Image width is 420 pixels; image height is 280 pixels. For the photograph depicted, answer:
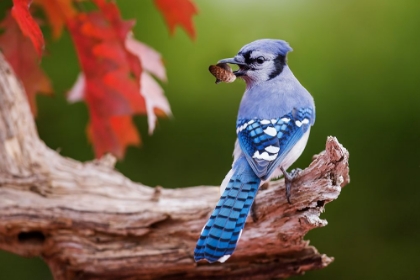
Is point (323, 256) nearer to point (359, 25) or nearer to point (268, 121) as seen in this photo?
point (268, 121)

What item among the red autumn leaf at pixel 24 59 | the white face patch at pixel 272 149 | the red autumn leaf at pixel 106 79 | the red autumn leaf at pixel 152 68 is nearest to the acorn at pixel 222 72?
the white face patch at pixel 272 149

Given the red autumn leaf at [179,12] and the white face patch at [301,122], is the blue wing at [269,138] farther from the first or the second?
the red autumn leaf at [179,12]

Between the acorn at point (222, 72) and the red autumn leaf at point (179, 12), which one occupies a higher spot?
the red autumn leaf at point (179, 12)

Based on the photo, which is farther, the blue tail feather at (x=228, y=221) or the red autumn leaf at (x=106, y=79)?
the red autumn leaf at (x=106, y=79)

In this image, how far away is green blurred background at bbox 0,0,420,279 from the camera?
5.64 feet

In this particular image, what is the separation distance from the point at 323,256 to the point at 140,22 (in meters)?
1.03

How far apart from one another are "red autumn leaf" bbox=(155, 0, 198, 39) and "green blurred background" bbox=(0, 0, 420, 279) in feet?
1.18

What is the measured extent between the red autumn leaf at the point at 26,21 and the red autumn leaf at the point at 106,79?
0.33 m

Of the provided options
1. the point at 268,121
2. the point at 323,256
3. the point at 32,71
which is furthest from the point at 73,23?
the point at 323,256

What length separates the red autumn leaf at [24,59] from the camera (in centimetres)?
142

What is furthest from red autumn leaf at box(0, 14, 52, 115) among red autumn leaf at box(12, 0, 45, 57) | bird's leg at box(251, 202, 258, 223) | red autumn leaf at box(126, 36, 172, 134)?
bird's leg at box(251, 202, 258, 223)

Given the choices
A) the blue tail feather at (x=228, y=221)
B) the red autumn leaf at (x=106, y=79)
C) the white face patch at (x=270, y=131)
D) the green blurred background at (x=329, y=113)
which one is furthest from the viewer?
the green blurred background at (x=329, y=113)

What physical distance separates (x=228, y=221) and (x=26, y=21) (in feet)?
1.48

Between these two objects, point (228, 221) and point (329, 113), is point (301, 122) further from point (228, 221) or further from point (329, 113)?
point (329, 113)
